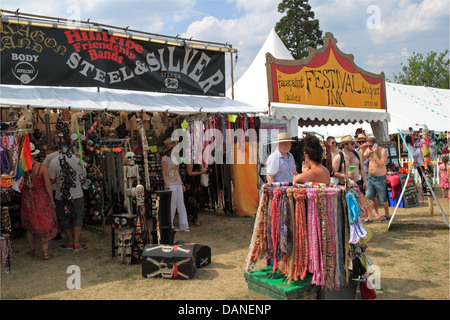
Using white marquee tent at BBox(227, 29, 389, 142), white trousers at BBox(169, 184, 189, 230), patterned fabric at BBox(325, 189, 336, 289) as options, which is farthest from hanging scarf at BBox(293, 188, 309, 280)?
white marquee tent at BBox(227, 29, 389, 142)

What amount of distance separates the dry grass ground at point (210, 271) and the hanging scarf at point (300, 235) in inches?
33.1

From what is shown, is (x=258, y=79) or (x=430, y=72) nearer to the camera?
(x=258, y=79)

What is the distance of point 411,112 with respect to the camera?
15.2 m

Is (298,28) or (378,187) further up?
(298,28)

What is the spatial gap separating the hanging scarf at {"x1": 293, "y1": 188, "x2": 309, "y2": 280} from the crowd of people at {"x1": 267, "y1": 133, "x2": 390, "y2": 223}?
0.97ft

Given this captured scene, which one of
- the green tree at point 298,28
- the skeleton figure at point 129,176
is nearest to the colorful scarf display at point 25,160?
the skeleton figure at point 129,176

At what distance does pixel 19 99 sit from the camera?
5.31m

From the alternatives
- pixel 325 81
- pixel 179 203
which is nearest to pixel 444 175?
pixel 325 81

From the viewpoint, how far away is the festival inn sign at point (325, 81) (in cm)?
789

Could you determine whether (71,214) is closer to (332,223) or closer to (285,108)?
(332,223)


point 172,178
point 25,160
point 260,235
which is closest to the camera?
point 260,235

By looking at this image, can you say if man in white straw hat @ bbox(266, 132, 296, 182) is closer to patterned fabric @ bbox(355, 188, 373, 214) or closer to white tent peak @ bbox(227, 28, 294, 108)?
patterned fabric @ bbox(355, 188, 373, 214)

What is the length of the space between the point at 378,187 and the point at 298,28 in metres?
26.8

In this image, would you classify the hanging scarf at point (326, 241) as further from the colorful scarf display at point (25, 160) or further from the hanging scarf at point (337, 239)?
the colorful scarf display at point (25, 160)
